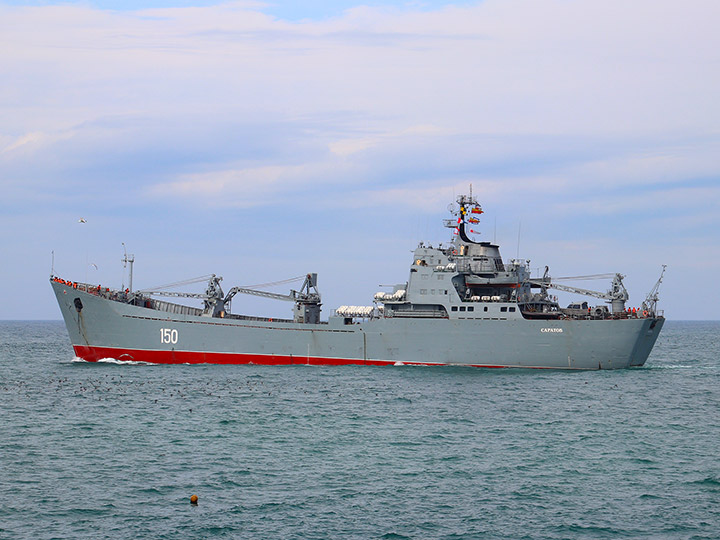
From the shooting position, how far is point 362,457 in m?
30.5

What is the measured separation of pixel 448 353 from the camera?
5369 cm

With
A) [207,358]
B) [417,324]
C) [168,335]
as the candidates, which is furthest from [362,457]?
[168,335]

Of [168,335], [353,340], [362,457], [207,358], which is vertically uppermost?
[168,335]

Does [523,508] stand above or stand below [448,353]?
below

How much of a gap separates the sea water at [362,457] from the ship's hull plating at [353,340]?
2.31 metres

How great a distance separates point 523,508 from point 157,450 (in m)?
14.6

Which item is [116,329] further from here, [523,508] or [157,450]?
[523,508]

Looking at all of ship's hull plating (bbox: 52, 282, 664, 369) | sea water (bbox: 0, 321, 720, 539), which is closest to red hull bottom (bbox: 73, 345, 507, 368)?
ship's hull plating (bbox: 52, 282, 664, 369)

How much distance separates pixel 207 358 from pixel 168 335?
3.32 meters

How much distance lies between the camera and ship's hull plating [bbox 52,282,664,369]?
52.5 meters

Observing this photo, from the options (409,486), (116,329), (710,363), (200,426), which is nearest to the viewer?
(409,486)

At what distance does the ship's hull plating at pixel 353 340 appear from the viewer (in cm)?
5247

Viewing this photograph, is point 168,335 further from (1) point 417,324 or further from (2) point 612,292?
(2) point 612,292

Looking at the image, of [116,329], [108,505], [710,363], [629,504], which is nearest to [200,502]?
[108,505]
